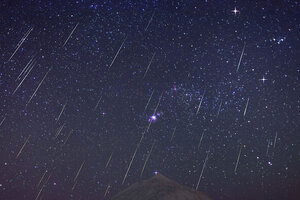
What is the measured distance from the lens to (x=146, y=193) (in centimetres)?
558

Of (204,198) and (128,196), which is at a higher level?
(204,198)

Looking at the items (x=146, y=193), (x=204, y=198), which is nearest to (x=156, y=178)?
(x=146, y=193)

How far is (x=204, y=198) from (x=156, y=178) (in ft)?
4.84

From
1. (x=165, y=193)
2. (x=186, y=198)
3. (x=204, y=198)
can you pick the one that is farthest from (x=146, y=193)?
(x=204, y=198)

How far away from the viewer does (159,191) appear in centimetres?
548

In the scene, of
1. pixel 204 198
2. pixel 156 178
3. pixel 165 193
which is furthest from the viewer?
pixel 156 178

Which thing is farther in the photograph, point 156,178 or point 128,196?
point 156,178

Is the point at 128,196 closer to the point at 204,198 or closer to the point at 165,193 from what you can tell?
the point at 165,193

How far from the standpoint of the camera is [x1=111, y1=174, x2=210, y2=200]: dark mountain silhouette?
17.5 feet

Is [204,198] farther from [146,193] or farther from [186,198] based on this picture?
[146,193]

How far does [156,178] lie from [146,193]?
0.89 metres

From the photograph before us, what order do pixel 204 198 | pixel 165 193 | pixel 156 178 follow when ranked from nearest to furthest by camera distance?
pixel 165 193 < pixel 204 198 < pixel 156 178

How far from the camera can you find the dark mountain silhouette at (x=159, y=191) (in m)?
5.34

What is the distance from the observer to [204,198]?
572 cm
